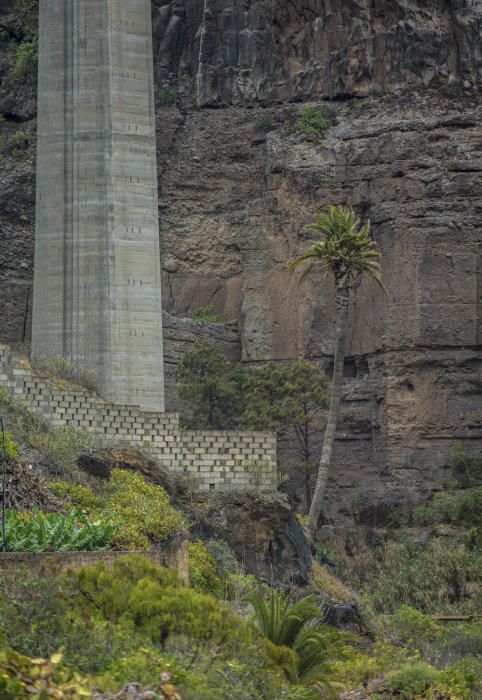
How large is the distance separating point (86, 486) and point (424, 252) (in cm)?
3284

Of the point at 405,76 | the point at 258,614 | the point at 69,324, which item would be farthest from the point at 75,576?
the point at 405,76

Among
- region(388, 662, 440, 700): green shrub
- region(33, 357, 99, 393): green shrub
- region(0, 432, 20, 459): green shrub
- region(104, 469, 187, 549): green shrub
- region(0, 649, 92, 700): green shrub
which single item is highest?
region(33, 357, 99, 393): green shrub

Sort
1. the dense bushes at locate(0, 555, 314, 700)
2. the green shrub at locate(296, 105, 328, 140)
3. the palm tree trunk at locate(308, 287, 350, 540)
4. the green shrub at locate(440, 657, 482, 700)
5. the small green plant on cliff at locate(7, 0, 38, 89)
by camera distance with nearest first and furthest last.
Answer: the dense bushes at locate(0, 555, 314, 700) → the green shrub at locate(440, 657, 482, 700) → the palm tree trunk at locate(308, 287, 350, 540) → the green shrub at locate(296, 105, 328, 140) → the small green plant on cliff at locate(7, 0, 38, 89)

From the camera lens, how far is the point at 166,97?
274ft

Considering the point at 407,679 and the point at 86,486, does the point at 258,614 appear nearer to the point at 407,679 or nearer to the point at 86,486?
the point at 407,679

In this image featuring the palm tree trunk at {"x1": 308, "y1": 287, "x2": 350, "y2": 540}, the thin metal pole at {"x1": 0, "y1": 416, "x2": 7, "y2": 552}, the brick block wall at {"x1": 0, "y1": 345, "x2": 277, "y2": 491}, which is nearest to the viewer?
the thin metal pole at {"x1": 0, "y1": 416, "x2": 7, "y2": 552}

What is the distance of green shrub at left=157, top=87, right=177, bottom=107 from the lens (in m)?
83.5

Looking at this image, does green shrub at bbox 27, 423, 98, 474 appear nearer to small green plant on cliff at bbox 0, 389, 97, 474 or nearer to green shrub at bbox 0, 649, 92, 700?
small green plant on cliff at bbox 0, 389, 97, 474

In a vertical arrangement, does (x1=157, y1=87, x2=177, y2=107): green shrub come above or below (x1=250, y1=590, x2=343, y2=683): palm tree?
above

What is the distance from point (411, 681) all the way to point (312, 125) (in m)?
46.8

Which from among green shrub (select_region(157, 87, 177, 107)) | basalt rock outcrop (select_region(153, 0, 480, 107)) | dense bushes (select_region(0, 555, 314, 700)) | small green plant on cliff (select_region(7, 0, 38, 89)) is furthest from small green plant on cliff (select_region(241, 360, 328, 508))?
dense bushes (select_region(0, 555, 314, 700))

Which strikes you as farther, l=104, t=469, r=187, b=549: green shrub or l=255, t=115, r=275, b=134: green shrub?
l=255, t=115, r=275, b=134: green shrub

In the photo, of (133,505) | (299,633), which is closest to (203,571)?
(133,505)

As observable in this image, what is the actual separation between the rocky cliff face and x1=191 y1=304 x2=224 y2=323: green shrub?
17.7 inches
